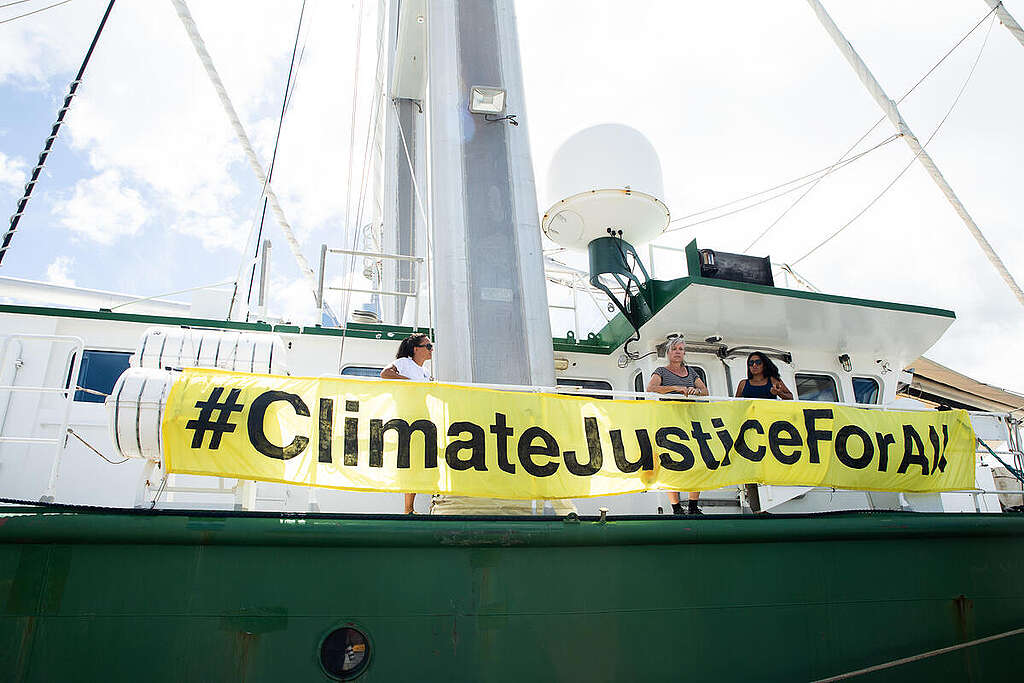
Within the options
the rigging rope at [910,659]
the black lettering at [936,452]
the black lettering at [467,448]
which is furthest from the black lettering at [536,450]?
the black lettering at [936,452]

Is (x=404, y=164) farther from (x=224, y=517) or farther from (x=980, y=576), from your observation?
(x=980, y=576)

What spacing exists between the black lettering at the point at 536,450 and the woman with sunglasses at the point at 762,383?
2.24 meters

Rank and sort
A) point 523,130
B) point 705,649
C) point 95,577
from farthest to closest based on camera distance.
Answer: point 523,130
point 705,649
point 95,577

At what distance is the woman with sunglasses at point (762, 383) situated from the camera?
5.84m

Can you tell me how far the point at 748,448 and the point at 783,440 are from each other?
0.28 meters

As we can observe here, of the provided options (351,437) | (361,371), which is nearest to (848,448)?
(351,437)

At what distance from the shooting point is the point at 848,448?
4.97 m

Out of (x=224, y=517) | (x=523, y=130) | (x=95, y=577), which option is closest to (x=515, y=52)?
(x=523, y=130)

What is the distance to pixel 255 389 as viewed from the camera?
13.2 feet

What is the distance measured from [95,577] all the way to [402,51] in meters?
8.98

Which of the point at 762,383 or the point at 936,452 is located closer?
the point at 936,452

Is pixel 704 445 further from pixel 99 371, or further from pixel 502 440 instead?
pixel 99 371

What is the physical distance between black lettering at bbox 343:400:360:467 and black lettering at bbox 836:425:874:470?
3.29 metres

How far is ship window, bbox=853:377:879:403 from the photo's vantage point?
776cm
